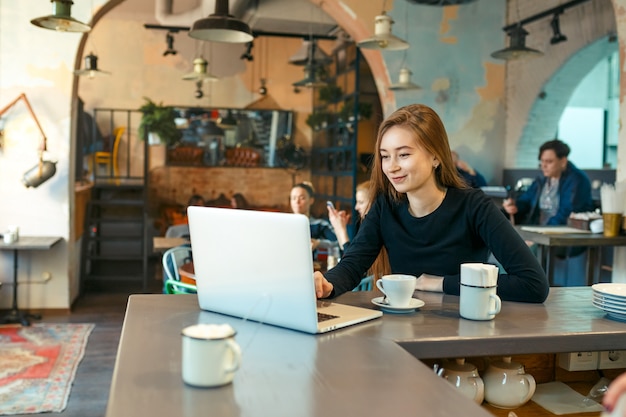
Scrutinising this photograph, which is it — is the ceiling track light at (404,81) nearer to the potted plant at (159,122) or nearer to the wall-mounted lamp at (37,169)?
the wall-mounted lamp at (37,169)

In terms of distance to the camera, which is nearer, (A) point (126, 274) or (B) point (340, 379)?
(B) point (340, 379)

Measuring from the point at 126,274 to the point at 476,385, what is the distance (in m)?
7.19

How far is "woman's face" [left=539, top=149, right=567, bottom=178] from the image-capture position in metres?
5.12

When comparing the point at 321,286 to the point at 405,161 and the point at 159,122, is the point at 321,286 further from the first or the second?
the point at 159,122

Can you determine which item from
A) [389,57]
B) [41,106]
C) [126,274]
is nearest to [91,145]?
[126,274]

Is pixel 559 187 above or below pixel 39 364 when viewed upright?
above

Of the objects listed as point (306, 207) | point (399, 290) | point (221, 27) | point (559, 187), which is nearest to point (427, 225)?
point (399, 290)

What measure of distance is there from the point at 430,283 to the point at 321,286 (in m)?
0.39

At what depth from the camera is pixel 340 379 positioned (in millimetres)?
1124

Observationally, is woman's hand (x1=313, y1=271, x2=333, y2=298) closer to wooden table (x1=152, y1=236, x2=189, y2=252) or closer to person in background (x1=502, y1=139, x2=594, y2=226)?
wooden table (x1=152, y1=236, x2=189, y2=252)

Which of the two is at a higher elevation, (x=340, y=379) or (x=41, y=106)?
(x=41, y=106)

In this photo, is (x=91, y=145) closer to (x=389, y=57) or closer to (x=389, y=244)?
(x=389, y=57)

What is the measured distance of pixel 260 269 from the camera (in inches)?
56.6

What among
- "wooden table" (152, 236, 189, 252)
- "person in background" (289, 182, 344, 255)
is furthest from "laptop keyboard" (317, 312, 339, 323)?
"wooden table" (152, 236, 189, 252)
